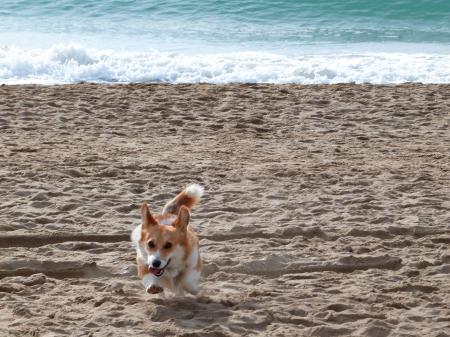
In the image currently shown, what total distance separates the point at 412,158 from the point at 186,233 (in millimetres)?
4188

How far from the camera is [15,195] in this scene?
761 cm

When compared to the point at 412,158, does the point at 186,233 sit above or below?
above

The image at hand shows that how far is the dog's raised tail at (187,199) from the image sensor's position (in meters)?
5.76

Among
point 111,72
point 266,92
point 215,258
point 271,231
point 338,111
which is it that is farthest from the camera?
point 111,72

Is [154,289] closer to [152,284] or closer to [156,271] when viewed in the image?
[152,284]

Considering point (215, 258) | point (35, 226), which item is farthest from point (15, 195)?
point (215, 258)

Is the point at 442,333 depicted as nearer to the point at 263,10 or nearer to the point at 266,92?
the point at 266,92

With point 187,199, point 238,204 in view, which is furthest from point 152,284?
point 238,204

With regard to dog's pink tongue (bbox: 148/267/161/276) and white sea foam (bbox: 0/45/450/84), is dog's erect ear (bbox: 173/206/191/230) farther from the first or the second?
white sea foam (bbox: 0/45/450/84)

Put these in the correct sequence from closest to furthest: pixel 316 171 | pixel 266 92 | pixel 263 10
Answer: pixel 316 171, pixel 266 92, pixel 263 10

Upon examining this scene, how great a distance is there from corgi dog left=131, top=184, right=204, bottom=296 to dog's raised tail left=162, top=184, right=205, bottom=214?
0.95 feet

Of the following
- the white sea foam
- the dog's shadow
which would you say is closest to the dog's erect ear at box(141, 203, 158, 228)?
the dog's shadow

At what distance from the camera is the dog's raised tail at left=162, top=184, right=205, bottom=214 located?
5.76m

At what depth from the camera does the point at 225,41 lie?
730 inches
